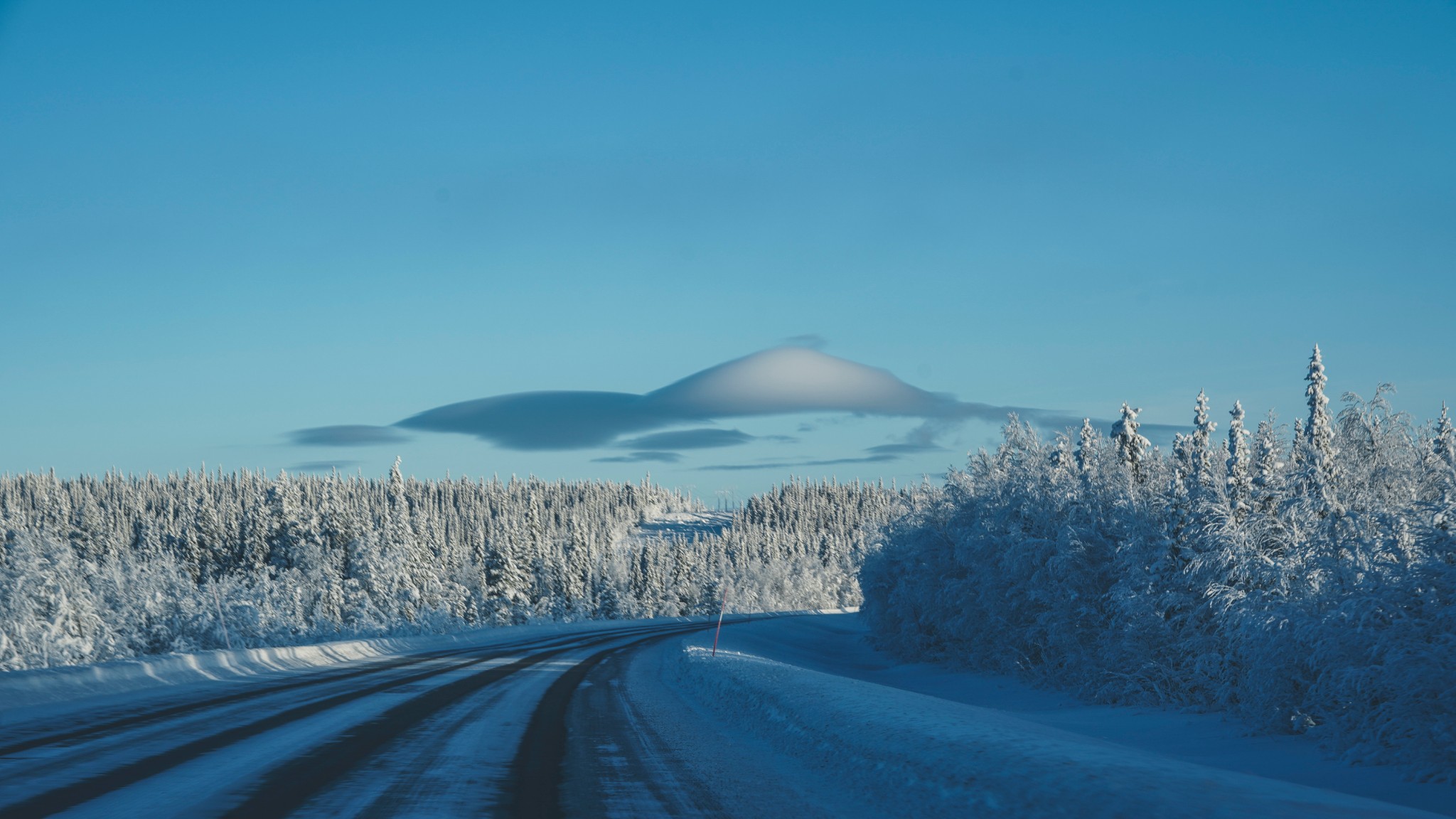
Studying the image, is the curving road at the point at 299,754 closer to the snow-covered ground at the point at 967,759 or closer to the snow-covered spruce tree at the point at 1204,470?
the snow-covered ground at the point at 967,759

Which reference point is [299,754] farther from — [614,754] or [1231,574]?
[1231,574]

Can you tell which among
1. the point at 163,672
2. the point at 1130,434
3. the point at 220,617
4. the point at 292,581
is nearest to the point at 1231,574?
the point at 163,672

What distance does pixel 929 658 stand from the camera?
124ft

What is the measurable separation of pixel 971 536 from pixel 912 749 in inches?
783

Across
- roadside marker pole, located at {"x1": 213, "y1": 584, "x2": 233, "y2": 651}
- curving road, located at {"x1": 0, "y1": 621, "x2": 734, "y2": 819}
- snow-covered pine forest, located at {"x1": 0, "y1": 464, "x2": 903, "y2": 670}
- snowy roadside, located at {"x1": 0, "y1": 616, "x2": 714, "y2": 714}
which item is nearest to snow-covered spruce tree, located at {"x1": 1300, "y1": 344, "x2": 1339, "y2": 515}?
curving road, located at {"x1": 0, "y1": 621, "x2": 734, "y2": 819}

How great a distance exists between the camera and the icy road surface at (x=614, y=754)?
736 centimetres

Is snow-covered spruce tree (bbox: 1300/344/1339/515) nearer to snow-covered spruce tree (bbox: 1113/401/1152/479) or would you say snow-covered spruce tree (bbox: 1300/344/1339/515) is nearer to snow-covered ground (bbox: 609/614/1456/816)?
snow-covered ground (bbox: 609/614/1456/816)

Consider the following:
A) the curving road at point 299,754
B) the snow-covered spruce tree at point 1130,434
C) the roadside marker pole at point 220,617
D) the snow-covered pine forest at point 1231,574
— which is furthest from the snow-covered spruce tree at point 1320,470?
the roadside marker pole at point 220,617

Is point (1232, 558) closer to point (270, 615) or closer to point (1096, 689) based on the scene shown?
point (1096, 689)

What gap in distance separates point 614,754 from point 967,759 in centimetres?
427

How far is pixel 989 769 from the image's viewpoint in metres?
7.79

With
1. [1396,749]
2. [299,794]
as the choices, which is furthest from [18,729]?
[1396,749]

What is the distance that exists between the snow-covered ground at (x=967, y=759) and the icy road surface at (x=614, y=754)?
39 mm

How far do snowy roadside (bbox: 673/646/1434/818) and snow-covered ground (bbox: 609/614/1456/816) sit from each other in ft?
0.06
